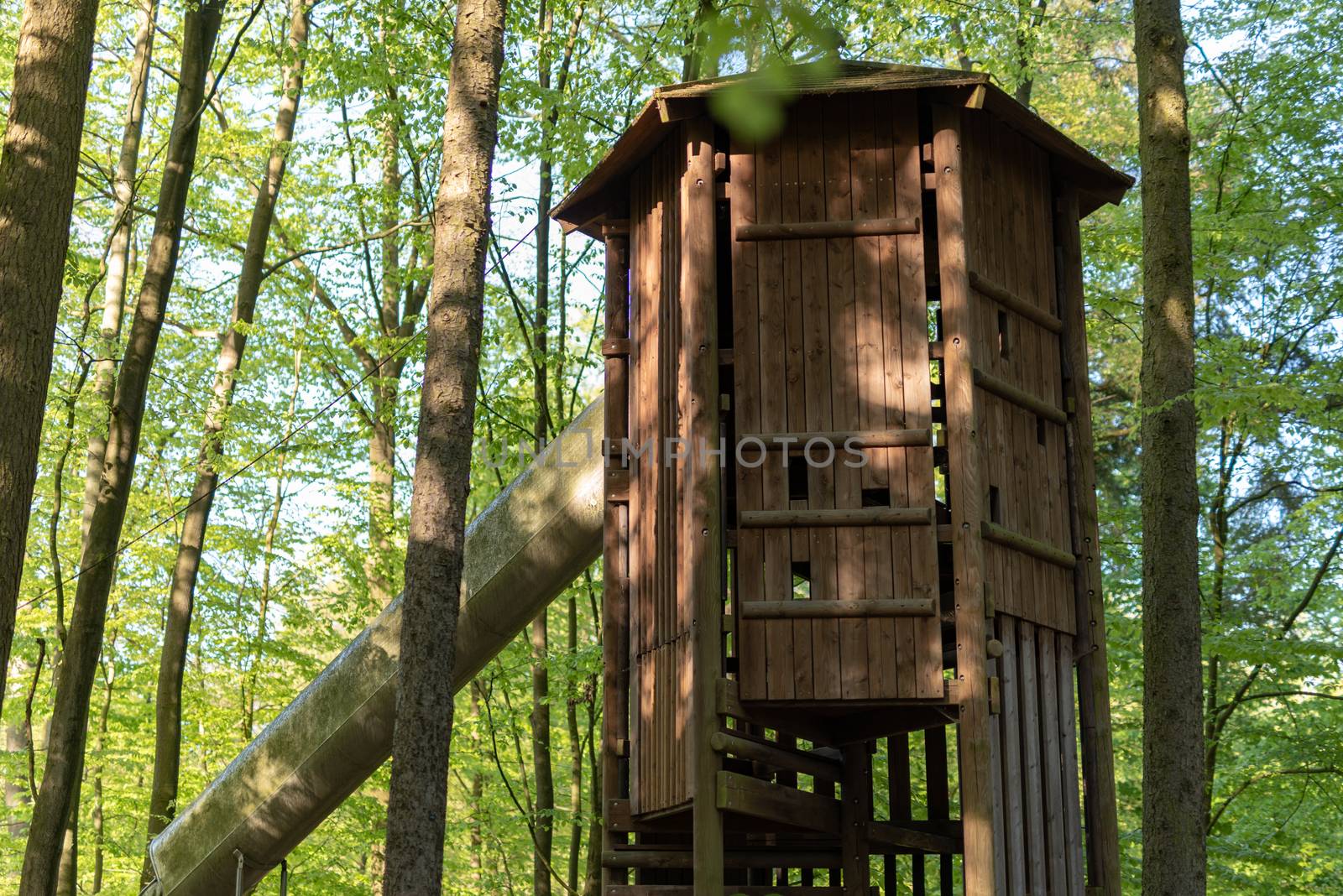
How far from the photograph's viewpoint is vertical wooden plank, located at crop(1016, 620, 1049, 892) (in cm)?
771

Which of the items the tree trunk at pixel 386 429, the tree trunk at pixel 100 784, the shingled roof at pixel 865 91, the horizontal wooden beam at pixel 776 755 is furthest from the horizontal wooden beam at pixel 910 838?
the tree trunk at pixel 100 784

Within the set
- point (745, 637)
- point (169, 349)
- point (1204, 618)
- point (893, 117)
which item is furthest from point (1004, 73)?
point (169, 349)

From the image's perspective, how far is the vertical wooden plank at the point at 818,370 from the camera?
751cm

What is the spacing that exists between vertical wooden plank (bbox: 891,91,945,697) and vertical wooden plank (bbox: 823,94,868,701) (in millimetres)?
280

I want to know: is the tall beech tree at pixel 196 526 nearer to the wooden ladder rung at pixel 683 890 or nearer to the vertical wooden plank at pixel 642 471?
the wooden ladder rung at pixel 683 890

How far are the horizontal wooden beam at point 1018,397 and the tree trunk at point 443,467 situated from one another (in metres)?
2.98

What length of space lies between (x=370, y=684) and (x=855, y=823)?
352cm

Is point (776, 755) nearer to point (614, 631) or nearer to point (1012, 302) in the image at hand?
point (614, 631)

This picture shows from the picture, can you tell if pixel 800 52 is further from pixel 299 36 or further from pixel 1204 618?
pixel 1204 618

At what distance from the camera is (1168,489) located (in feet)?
27.5

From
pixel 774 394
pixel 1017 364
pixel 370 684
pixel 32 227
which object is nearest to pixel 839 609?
pixel 774 394

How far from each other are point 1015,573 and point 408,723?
3661mm

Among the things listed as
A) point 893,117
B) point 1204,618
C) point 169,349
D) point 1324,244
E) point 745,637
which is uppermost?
point 169,349

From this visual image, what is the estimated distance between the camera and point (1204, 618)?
45.4 ft
